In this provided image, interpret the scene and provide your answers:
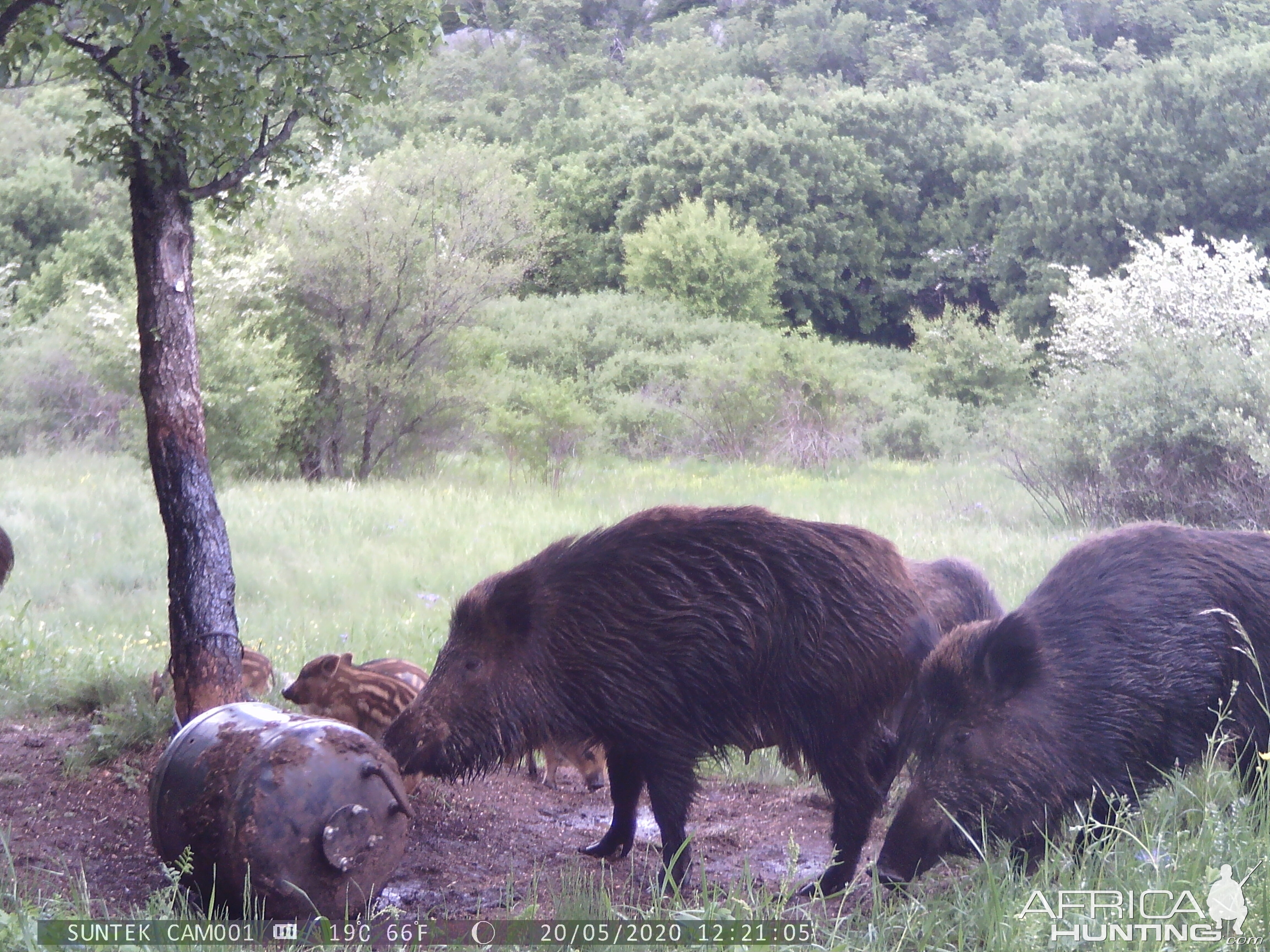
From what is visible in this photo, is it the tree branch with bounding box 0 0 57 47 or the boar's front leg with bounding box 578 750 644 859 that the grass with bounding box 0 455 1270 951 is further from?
the tree branch with bounding box 0 0 57 47

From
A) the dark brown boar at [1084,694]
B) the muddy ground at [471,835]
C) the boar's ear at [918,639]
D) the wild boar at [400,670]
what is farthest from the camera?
the wild boar at [400,670]

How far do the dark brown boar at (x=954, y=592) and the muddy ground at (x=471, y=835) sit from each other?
910mm

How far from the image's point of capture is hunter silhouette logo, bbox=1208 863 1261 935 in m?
2.67

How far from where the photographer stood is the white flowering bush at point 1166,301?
1599 cm

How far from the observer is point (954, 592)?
14.8 ft

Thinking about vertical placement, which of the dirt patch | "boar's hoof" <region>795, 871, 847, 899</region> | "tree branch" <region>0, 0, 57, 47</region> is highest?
"tree branch" <region>0, 0, 57, 47</region>

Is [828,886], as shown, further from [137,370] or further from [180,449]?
[137,370]

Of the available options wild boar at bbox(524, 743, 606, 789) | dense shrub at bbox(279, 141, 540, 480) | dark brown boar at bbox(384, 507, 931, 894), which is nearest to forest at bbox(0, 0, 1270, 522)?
dense shrub at bbox(279, 141, 540, 480)

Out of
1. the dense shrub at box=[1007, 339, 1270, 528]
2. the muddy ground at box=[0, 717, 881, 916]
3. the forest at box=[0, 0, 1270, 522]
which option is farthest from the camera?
the forest at box=[0, 0, 1270, 522]

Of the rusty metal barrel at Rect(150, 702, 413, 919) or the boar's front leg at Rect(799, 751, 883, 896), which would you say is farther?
the boar's front leg at Rect(799, 751, 883, 896)

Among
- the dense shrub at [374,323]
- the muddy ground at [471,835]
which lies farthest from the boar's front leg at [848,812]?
the dense shrub at [374,323]

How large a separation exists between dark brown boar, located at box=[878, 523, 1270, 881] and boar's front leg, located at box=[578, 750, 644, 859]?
1043mm

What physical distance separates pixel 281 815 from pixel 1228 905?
7.96 feet
